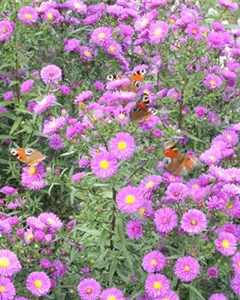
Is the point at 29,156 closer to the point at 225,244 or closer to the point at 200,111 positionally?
the point at 225,244

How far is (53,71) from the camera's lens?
3904 millimetres

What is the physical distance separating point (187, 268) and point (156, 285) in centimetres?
15

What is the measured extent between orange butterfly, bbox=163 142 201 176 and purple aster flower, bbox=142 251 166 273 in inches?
14.9

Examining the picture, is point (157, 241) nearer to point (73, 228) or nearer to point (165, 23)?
point (73, 228)

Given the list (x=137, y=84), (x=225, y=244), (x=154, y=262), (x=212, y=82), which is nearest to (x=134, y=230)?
(x=154, y=262)

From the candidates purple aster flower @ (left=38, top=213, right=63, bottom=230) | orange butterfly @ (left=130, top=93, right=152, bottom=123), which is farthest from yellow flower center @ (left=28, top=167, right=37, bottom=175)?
orange butterfly @ (left=130, top=93, right=152, bottom=123)

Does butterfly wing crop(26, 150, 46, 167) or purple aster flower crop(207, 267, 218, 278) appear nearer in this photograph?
purple aster flower crop(207, 267, 218, 278)

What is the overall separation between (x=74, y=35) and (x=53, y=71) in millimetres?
743

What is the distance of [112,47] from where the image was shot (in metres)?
4.31

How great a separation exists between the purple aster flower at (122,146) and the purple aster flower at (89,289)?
22.6 inches

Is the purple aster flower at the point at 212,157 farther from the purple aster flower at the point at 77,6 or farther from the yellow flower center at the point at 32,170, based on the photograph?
the purple aster flower at the point at 77,6

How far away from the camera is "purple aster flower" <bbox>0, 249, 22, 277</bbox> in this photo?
Result: 2.76m

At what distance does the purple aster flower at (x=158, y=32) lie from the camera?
12.7 ft

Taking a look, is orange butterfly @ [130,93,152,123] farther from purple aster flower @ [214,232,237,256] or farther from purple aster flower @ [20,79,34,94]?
purple aster flower @ [20,79,34,94]
